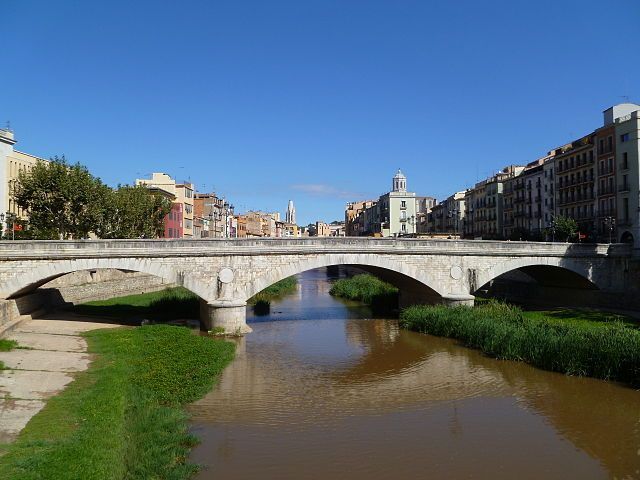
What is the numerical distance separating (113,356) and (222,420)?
321 inches

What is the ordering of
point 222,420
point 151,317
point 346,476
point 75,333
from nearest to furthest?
point 346,476 → point 222,420 → point 75,333 → point 151,317

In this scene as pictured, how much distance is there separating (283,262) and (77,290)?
62.9ft

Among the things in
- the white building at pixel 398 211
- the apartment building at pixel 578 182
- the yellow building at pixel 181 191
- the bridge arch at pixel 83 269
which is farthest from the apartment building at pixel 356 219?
the bridge arch at pixel 83 269

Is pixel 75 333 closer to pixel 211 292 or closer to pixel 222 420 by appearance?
pixel 211 292

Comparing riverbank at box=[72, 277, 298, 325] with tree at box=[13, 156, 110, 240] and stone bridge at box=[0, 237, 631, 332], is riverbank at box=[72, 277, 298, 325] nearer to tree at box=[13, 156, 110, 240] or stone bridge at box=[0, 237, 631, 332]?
stone bridge at box=[0, 237, 631, 332]

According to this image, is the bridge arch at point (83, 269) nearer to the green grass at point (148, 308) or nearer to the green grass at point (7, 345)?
the green grass at point (7, 345)

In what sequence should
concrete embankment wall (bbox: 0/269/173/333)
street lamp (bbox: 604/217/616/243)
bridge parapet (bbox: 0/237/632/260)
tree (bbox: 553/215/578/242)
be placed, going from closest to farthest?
bridge parapet (bbox: 0/237/632/260) → concrete embankment wall (bbox: 0/269/173/333) → street lamp (bbox: 604/217/616/243) → tree (bbox: 553/215/578/242)

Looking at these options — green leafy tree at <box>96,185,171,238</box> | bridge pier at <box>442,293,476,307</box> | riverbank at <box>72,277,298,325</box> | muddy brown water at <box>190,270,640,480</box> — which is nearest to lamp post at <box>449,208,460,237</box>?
riverbank at <box>72,277,298,325</box>

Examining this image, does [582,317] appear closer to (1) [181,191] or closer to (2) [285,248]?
(2) [285,248]

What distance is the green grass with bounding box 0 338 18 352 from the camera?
24255mm

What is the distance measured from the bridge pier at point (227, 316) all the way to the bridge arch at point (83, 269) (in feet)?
3.85

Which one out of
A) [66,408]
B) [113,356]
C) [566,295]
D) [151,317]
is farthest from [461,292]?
[66,408]

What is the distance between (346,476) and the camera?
14.5 metres

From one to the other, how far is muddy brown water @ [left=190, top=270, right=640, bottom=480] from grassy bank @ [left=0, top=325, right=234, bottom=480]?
3.23 ft
